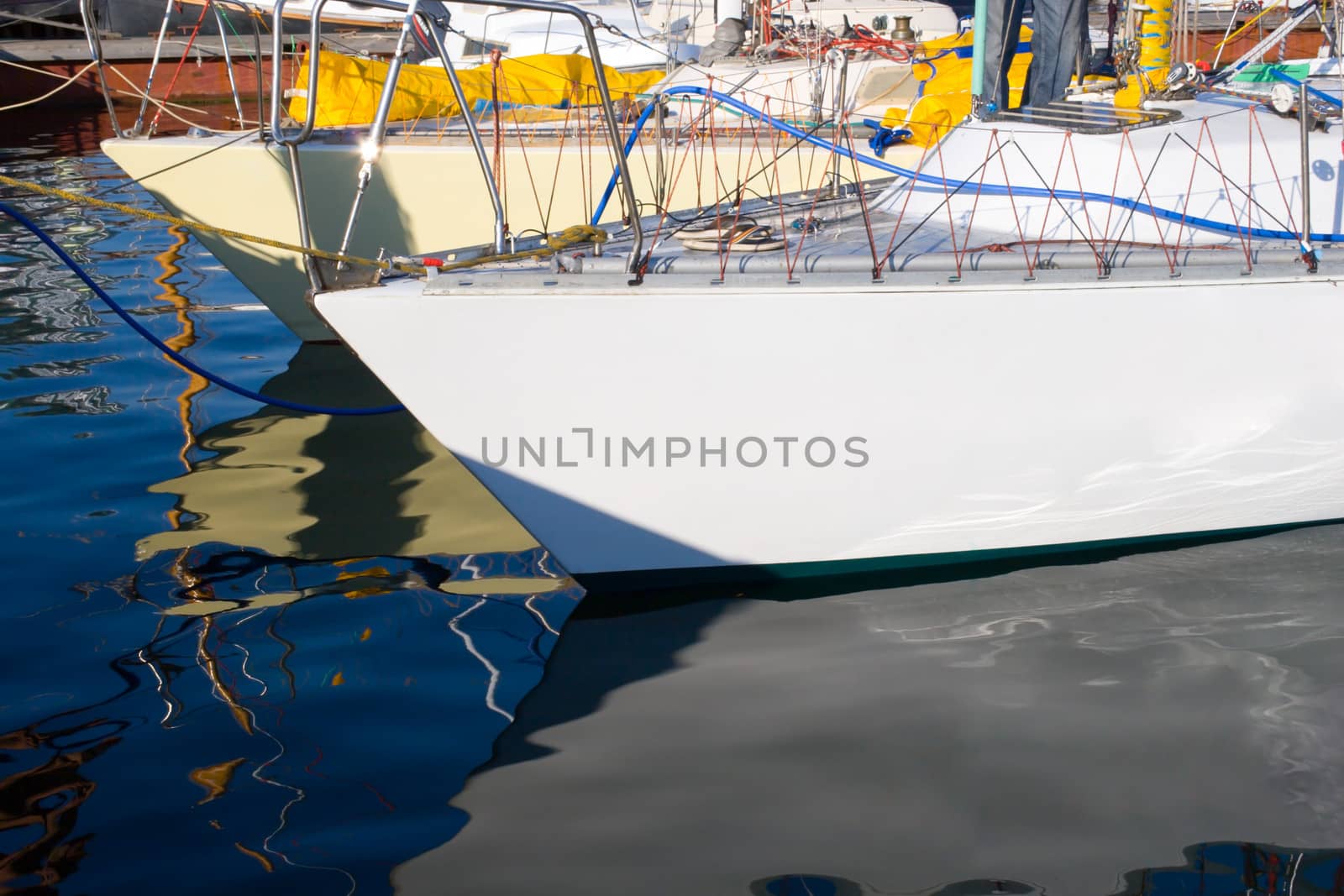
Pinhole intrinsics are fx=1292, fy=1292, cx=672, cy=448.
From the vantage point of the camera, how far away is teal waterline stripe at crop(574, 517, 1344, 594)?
4188 millimetres

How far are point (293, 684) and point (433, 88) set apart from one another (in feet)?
17.8

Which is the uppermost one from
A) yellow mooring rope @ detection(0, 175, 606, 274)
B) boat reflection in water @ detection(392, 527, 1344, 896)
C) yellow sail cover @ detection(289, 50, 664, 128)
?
yellow sail cover @ detection(289, 50, 664, 128)

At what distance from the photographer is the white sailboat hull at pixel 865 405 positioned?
12.3ft

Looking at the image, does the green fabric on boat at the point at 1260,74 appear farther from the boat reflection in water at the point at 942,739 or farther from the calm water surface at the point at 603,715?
the boat reflection in water at the point at 942,739

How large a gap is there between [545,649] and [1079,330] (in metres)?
1.87

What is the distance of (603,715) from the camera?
11.5 feet

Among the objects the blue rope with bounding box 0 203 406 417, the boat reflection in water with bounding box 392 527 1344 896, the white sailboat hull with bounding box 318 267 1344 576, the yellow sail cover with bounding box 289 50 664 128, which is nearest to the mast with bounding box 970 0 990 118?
the white sailboat hull with bounding box 318 267 1344 576

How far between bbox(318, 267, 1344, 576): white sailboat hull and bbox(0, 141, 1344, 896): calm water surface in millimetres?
254

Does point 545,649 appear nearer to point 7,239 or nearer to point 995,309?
point 995,309

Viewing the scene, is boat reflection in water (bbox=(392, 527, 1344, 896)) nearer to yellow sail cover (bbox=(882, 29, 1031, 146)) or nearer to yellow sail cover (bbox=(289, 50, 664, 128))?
yellow sail cover (bbox=(882, 29, 1031, 146))

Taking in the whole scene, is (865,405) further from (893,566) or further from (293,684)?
(293,684)

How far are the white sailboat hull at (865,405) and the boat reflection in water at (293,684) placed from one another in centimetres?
55

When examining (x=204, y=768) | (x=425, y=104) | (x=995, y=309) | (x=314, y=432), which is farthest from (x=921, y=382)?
(x=425, y=104)

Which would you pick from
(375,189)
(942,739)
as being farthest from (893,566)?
(375,189)
